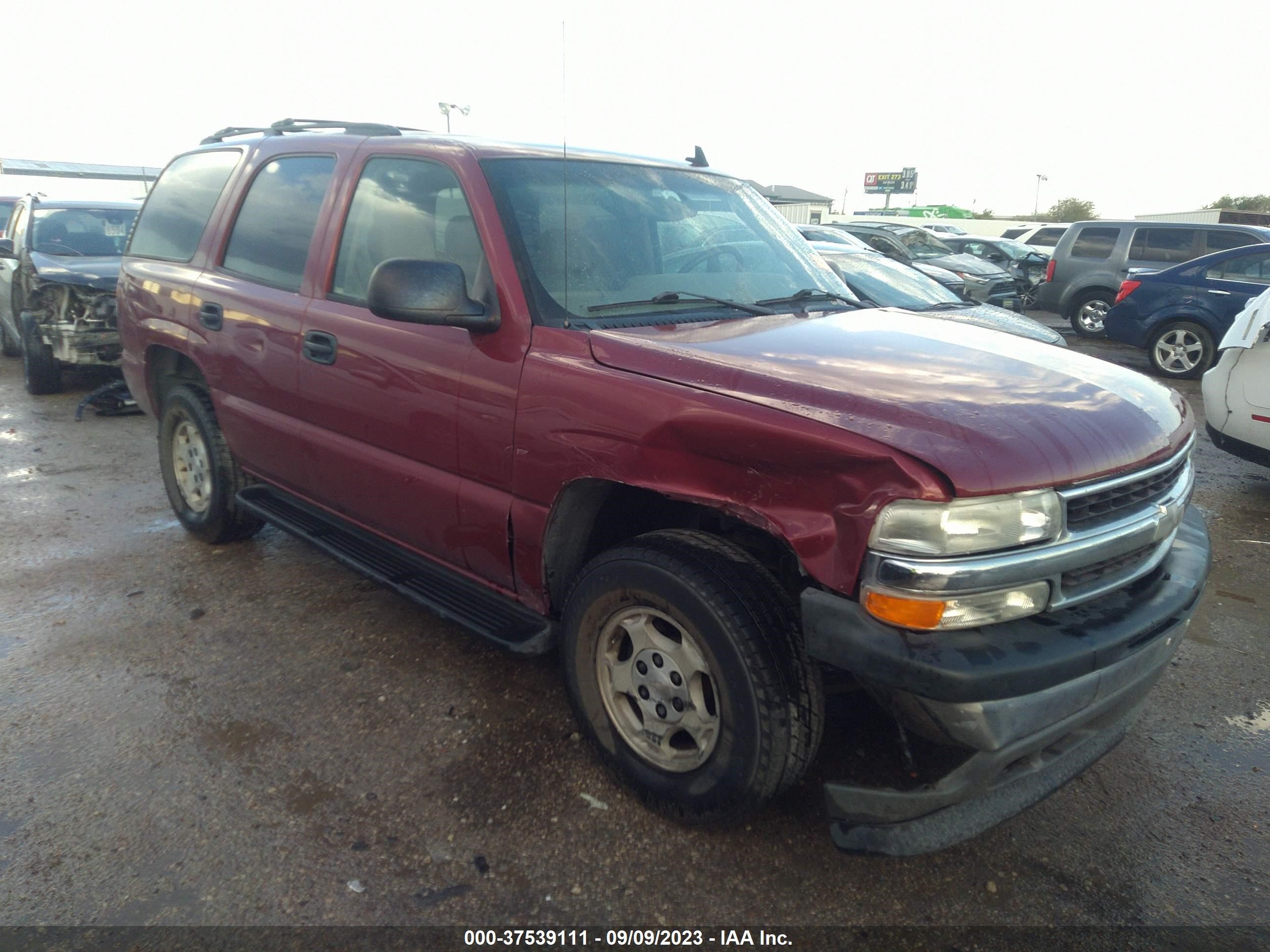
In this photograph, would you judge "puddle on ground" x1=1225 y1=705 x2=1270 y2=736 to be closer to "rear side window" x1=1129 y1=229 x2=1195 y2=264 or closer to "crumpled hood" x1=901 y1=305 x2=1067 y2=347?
"crumpled hood" x1=901 y1=305 x2=1067 y2=347

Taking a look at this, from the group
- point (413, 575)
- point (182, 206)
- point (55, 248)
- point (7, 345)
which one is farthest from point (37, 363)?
point (413, 575)

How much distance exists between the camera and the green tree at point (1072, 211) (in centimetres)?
6169

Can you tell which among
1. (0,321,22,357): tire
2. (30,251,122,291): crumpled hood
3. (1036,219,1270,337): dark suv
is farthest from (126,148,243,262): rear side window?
(1036,219,1270,337): dark suv

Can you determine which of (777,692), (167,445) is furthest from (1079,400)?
(167,445)

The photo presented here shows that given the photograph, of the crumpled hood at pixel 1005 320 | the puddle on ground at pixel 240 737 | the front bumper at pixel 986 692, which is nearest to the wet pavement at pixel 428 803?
the puddle on ground at pixel 240 737

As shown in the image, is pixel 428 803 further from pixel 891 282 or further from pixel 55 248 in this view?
pixel 55 248

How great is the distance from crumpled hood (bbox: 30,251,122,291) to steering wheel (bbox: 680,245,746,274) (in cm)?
677

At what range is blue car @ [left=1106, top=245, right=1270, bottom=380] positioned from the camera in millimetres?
9953

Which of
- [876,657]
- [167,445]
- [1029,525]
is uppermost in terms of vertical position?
[1029,525]

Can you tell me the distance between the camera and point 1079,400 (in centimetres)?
229

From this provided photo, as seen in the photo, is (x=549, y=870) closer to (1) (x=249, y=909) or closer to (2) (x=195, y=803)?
(1) (x=249, y=909)

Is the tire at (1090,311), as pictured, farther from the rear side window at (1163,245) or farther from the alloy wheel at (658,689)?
the alloy wheel at (658,689)

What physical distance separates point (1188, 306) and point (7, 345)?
14.0 meters

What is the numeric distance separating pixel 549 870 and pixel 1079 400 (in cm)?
184
